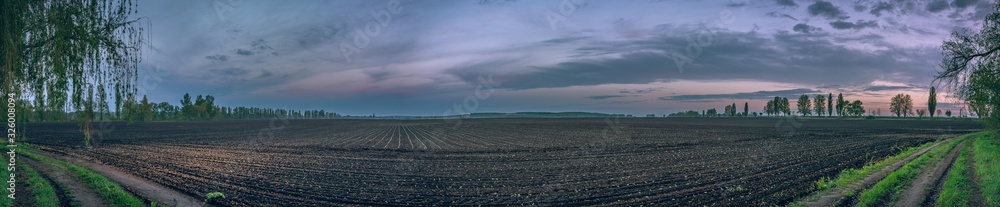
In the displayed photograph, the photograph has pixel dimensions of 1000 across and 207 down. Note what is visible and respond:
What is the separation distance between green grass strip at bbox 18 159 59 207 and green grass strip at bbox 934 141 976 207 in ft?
73.1

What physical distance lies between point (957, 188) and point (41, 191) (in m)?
26.0

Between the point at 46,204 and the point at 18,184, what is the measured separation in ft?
11.7

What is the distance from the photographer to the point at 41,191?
39.8 ft

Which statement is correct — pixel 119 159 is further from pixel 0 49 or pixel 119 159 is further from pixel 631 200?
pixel 631 200

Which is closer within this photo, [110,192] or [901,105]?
[110,192]

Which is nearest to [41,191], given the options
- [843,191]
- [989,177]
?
[843,191]

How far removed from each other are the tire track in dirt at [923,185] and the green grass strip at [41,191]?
21.4 meters

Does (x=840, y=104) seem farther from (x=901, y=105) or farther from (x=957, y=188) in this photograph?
(x=957, y=188)

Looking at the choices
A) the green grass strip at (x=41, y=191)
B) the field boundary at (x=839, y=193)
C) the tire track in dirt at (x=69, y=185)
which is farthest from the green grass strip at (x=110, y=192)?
the field boundary at (x=839, y=193)

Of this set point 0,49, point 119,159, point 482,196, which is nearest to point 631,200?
point 482,196

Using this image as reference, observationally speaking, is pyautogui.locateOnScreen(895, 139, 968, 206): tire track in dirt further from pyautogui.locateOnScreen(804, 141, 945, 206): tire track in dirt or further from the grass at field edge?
the grass at field edge

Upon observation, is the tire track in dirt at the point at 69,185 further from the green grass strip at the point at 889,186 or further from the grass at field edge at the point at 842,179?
the green grass strip at the point at 889,186

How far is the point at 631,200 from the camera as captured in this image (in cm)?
1282

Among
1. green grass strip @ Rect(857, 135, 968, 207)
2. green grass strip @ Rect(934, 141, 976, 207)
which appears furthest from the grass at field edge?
green grass strip @ Rect(934, 141, 976, 207)
